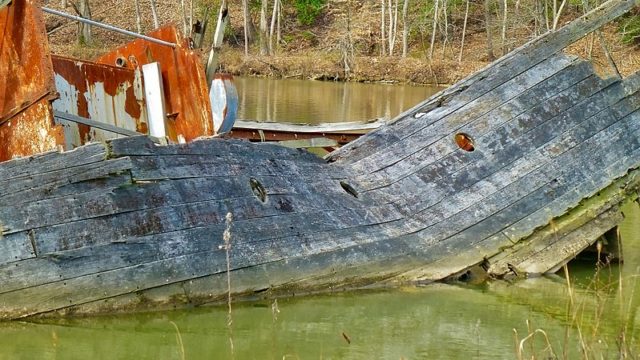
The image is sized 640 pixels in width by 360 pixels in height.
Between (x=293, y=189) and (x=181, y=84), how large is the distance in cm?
145

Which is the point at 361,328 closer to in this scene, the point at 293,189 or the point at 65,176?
the point at 293,189

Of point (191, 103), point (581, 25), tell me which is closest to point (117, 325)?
point (191, 103)

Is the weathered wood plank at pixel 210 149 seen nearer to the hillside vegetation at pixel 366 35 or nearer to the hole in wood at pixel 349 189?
the hole in wood at pixel 349 189

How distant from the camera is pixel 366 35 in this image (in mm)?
44094

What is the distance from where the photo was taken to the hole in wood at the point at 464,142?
8.25 meters

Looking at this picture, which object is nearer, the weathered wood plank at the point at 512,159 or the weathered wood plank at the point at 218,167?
the weathered wood plank at the point at 218,167

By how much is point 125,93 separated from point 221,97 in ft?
2.57

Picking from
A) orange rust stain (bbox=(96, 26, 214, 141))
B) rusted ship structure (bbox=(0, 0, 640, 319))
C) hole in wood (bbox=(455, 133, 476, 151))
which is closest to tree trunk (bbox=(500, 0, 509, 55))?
rusted ship structure (bbox=(0, 0, 640, 319))

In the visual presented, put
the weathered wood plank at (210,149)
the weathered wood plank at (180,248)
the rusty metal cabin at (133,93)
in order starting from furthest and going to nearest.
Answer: the rusty metal cabin at (133,93), the weathered wood plank at (210,149), the weathered wood plank at (180,248)

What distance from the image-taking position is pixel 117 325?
19.4 ft

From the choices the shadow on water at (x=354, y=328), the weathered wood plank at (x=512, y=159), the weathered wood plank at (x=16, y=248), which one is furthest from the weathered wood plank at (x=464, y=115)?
the weathered wood plank at (x=16, y=248)

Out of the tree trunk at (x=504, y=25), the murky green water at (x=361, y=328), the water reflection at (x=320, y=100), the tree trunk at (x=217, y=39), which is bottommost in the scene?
the murky green water at (x=361, y=328)

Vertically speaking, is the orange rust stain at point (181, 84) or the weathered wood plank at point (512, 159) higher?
the orange rust stain at point (181, 84)

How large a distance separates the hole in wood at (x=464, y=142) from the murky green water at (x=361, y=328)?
51.3 inches
